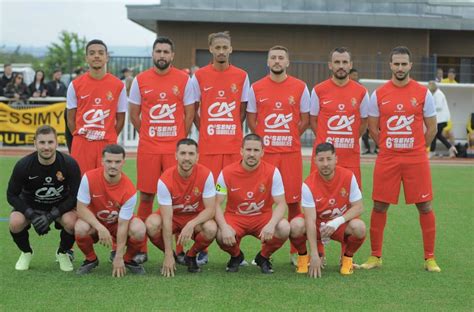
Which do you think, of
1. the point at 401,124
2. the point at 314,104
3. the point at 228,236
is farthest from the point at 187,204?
the point at 401,124

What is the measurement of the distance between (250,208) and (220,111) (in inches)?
42.8

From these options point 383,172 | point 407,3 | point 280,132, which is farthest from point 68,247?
point 407,3

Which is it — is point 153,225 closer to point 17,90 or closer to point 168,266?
point 168,266

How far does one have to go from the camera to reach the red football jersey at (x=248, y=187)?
714cm

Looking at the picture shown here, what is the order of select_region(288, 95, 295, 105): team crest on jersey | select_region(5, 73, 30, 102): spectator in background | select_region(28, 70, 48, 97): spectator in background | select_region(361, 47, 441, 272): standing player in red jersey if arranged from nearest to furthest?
select_region(361, 47, 441, 272): standing player in red jersey
select_region(288, 95, 295, 105): team crest on jersey
select_region(5, 73, 30, 102): spectator in background
select_region(28, 70, 48, 97): spectator in background

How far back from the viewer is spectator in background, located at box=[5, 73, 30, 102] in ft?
64.0

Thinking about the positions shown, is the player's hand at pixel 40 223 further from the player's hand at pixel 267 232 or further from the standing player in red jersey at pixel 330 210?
the standing player in red jersey at pixel 330 210

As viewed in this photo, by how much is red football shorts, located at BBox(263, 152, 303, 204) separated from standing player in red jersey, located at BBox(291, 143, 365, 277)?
0.50 meters

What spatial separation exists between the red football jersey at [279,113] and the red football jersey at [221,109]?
0.70 feet

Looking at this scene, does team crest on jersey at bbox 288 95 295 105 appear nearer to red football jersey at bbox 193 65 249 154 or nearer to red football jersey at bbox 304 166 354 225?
red football jersey at bbox 193 65 249 154

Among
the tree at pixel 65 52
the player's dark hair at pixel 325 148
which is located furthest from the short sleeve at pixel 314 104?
the tree at pixel 65 52

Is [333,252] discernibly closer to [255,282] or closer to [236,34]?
[255,282]

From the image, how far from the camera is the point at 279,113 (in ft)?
25.2

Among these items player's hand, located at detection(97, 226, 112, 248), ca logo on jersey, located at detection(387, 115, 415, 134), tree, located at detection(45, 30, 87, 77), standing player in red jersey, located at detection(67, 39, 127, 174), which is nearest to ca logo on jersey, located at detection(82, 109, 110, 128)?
standing player in red jersey, located at detection(67, 39, 127, 174)
